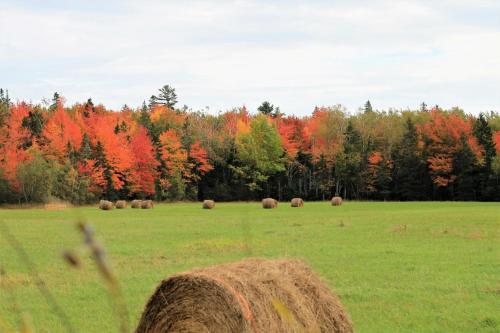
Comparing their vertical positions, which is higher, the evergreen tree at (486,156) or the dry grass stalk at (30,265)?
the evergreen tree at (486,156)

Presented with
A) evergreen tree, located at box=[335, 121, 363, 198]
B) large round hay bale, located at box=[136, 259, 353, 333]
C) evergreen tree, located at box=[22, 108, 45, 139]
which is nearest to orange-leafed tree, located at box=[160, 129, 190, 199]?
evergreen tree, located at box=[22, 108, 45, 139]

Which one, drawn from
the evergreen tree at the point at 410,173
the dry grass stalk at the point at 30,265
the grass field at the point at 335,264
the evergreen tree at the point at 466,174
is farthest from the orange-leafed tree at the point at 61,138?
the dry grass stalk at the point at 30,265

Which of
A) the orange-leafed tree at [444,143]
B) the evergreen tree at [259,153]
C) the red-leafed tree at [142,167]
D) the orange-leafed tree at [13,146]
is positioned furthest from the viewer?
the evergreen tree at [259,153]

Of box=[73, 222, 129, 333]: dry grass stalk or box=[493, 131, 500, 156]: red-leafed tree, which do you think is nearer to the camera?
box=[73, 222, 129, 333]: dry grass stalk

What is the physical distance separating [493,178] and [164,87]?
77151 millimetres

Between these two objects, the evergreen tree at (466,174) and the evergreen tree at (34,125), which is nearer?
the evergreen tree at (466,174)

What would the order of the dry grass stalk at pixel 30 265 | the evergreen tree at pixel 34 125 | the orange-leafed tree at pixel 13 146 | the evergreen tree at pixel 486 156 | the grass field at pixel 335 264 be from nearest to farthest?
1. the dry grass stalk at pixel 30 265
2. the grass field at pixel 335 264
3. the orange-leafed tree at pixel 13 146
4. the evergreen tree at pixel 486 156
5. the evergreen tree at pixel 34 125

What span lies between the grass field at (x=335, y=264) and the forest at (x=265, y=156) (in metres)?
41.5

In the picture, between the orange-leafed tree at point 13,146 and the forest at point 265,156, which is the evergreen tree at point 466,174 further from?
the orange-leafed tree at point 13,146

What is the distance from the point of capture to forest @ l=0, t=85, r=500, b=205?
77.3 meters

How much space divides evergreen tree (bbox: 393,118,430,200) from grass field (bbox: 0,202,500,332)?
45029 millimetres

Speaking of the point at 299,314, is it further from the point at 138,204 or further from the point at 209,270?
the point at 138,204

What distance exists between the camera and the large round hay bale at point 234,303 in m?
6.39

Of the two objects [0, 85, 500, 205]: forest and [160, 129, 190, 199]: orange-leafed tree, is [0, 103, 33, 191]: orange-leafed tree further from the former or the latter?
[160, 129, 190, 199]: orange-leafed tree
